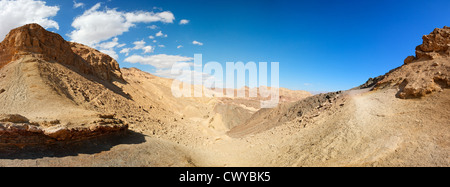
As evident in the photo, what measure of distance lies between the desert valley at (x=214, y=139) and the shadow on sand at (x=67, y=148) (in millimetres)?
22

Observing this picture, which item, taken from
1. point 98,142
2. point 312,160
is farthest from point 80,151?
point 312,160

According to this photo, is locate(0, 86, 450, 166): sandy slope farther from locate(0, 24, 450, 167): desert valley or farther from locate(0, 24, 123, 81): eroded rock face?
locate(0, 24, 123, 81): eroded rock face

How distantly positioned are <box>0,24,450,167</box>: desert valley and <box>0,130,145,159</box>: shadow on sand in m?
0.02

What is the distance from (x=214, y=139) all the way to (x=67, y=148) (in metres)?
10.5

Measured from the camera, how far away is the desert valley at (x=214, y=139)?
6664mm

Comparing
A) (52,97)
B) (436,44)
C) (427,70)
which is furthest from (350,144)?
(52,97)

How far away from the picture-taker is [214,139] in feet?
54.0

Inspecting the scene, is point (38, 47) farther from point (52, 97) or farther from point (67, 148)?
point (67, 148)

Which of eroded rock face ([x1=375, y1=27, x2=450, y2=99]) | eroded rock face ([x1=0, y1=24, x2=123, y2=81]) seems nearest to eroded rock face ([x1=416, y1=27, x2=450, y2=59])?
eroded rock face ([x1=375, y1=27, x2=450, y2=99])

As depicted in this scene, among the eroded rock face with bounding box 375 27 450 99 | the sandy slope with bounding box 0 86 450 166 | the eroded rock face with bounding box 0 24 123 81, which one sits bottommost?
the sandy slope with bounding box 0 86 450 166

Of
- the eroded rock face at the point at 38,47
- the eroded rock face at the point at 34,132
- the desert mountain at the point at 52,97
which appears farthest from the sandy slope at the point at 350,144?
the eroded rock face at the point at 38,47

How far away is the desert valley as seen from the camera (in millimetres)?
6664
